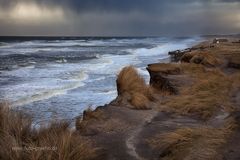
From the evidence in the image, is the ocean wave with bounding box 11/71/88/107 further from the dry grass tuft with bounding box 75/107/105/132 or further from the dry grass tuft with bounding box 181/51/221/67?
the dry grass tuft with bounding box 75/107/105/132

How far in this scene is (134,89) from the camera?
11594 millimetres

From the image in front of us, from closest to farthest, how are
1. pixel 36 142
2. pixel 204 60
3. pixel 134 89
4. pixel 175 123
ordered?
pixel 36 142 < pixel 175 123 < pixel 134 89 < pixel 204 60

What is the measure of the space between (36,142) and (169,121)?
11.3ft

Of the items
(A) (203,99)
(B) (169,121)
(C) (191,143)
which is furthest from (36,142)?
(A) (203,99)

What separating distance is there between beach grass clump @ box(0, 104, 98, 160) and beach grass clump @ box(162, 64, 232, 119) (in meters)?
3.50

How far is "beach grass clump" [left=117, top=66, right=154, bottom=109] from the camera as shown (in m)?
10.6

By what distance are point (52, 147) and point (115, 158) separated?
3.47 feet

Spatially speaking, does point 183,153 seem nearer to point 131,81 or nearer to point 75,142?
point 75,142

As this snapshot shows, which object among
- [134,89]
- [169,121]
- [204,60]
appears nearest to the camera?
[169,121]

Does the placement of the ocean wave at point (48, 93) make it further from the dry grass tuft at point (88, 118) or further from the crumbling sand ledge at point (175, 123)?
the dry grass tuft at point (88, 118)

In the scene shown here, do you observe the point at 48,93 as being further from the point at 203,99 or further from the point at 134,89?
the point at 203,99

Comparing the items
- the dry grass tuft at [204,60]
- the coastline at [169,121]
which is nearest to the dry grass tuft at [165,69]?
the coastline at [169,121]

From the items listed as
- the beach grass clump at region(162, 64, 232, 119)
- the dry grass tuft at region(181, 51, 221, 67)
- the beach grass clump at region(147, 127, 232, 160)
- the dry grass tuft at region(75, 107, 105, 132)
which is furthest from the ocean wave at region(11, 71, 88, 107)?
the beach grass clump at region(147, 127, 232, 160)

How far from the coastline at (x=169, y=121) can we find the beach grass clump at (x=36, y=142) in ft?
1.83
